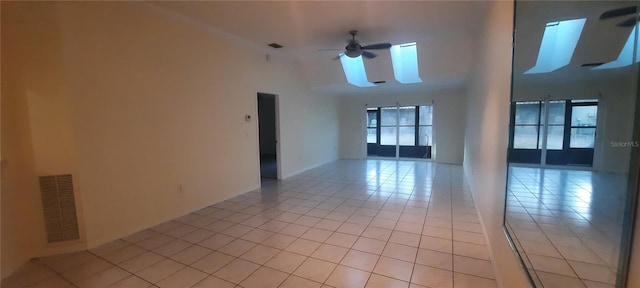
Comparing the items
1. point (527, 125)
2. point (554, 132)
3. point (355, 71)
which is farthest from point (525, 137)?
point (355, 71)

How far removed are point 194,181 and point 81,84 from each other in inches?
72.7

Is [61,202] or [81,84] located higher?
[81,84]

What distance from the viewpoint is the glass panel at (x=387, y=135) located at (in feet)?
30.5

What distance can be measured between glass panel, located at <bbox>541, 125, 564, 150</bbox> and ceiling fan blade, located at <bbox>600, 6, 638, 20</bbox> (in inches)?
21.5

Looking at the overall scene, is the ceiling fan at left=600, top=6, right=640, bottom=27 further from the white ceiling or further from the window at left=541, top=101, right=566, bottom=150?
the window at left=541, top=101, right=566, bottom=150

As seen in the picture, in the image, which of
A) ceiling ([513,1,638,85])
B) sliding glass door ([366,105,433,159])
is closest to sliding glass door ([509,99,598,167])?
ceiling ([513,1,638,85])

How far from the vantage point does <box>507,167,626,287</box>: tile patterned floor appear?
33.6 inches

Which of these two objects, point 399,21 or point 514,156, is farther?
point 399,21

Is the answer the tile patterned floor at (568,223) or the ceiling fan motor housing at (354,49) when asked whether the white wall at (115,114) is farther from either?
the tile patterned floor at (568,223)

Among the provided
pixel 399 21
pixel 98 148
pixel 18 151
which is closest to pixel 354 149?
pixel 399 21

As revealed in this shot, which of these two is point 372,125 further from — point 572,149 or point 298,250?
point 572,149

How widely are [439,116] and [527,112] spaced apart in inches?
265

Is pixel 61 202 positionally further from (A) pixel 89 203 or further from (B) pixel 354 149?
(B) pixel 354 149

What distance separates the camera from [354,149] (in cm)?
900
